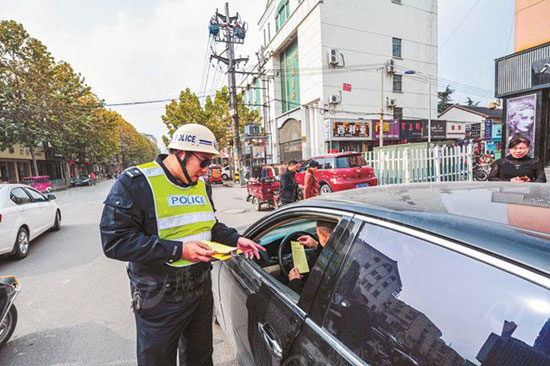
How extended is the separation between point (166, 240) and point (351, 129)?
2009 cm

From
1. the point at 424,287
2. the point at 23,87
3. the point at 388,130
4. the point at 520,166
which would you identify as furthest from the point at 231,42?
the point at 424,287

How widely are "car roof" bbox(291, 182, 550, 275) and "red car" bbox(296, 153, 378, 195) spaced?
25.1 ft

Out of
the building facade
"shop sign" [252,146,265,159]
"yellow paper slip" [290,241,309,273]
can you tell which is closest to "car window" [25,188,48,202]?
"yellow paper slip" [290,241,309,273]

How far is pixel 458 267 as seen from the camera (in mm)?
812

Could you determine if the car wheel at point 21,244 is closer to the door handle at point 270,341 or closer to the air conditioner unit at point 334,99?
the door handle at point 270,341

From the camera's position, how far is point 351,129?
20172mm

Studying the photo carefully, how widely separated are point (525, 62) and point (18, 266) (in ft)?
46.8

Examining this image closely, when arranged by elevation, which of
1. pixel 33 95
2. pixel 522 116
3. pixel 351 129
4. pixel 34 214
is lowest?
pixel 34 214

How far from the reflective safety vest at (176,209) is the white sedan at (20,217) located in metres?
5.11

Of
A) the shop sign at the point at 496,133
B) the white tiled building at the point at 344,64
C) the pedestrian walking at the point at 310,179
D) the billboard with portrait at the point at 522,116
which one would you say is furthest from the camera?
the shop sign at the point at 496,133

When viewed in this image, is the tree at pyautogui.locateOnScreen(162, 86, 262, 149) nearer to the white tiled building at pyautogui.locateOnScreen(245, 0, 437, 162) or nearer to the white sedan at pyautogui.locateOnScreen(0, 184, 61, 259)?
the white tiled building at pyautogui.locateOnScreen(245, 0, 437, 162)

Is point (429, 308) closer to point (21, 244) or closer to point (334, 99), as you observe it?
point (21, 244)

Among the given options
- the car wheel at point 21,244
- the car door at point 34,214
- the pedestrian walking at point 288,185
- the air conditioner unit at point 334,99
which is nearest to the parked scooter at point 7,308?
the car wheel at point 21,244

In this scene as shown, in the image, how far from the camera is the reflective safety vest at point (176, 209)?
1641 millimetres
